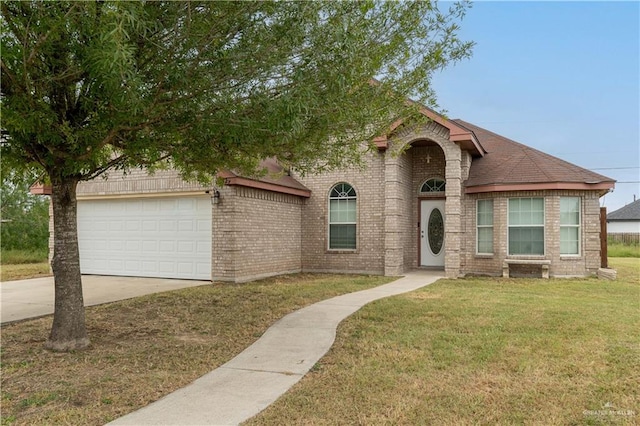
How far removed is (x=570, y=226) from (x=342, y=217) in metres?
6.75

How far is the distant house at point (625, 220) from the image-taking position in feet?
150

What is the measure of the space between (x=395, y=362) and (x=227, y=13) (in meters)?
4.07

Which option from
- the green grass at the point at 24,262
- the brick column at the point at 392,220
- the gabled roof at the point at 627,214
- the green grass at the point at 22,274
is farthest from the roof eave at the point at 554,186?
the gabled roof at the point at 627,214

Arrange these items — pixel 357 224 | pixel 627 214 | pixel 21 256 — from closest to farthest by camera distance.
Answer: pixel 357 224 < pixel 21 256 < pixel 627 214

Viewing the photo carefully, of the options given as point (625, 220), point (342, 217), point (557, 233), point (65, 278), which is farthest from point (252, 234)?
point (625, 220)

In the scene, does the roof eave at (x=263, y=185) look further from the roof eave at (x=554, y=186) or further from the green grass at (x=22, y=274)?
the green grass at (x=22, y=274)

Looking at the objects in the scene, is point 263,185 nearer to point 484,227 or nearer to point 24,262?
point 484,227

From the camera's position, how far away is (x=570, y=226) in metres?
13.5

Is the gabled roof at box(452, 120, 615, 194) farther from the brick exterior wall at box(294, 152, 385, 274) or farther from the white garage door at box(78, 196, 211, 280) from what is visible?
the white garage door at box(78, 196, 211, 280)

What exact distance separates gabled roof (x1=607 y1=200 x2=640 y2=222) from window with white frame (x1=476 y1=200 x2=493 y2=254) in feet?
132

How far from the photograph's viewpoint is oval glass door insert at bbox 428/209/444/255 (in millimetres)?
15383

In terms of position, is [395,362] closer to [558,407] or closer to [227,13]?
[558,407]

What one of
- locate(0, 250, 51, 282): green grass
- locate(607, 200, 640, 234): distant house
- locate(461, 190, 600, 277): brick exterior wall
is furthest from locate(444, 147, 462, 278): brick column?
locate(607, 200, 640, 234): distant house

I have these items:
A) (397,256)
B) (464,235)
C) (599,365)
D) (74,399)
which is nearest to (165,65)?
(74,399)
